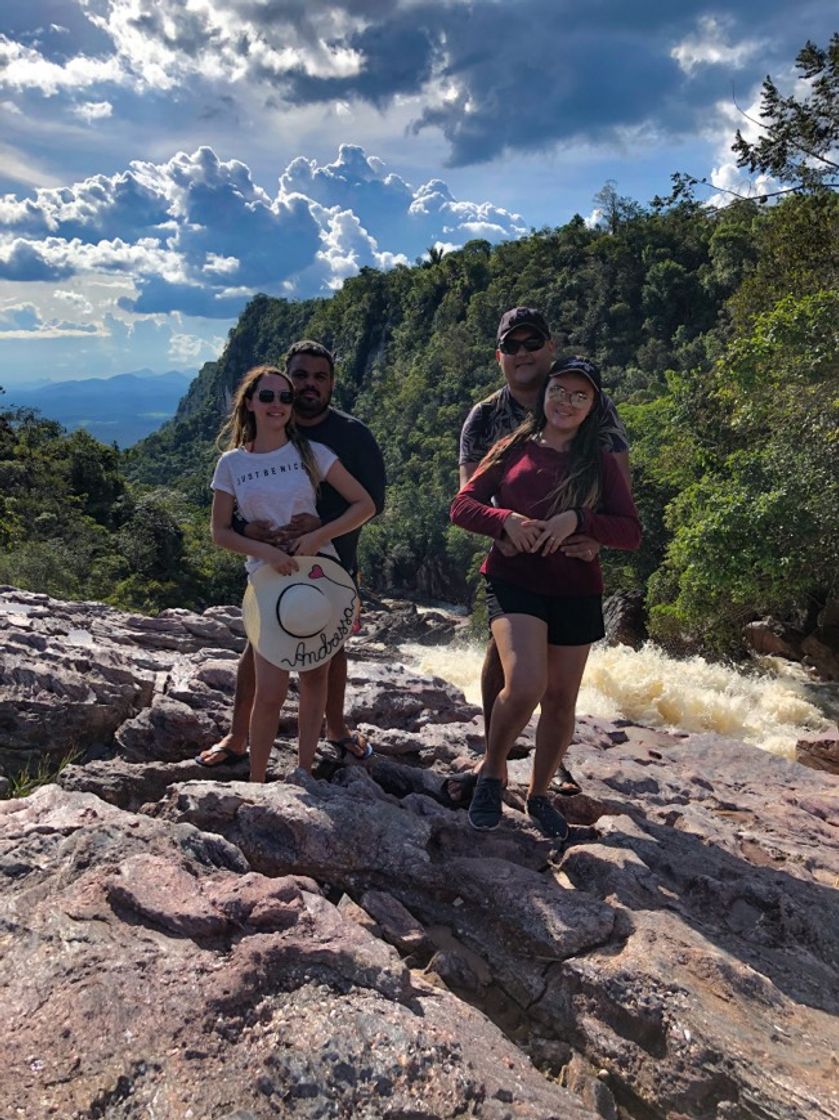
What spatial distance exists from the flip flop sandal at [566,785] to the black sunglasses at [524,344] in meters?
2.20

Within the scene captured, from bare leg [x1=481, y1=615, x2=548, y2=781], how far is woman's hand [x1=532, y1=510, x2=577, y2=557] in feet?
1.05

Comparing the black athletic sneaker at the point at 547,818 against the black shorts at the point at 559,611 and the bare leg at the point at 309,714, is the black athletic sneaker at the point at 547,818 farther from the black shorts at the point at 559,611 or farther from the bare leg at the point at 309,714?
the bare leg at the point at 309,714

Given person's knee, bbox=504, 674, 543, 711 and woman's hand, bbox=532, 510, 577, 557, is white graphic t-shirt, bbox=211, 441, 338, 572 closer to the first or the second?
woman's hand, bbox=532, 510, 577, 557

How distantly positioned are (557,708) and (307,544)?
1358 mm

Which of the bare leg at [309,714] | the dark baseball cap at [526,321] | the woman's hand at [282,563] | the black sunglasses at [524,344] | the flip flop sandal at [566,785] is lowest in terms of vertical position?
the flip flop sandal at [566,785]

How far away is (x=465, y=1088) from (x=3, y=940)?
1413 mm

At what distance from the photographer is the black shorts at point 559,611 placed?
128 inches

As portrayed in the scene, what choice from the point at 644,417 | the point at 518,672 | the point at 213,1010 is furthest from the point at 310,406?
the point at 644,417

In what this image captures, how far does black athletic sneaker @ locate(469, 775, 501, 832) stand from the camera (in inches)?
130

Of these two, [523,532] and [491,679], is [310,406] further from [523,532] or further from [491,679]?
[491,679]

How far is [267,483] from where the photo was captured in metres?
3.44

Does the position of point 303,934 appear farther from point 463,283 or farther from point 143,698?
point 463,283

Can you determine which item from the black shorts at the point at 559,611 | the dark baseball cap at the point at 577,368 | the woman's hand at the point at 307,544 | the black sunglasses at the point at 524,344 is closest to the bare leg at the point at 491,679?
the black shorts at the point at 559,611

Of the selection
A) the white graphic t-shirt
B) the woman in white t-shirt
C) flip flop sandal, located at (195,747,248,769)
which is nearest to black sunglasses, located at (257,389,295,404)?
the woman in white t-shirt
